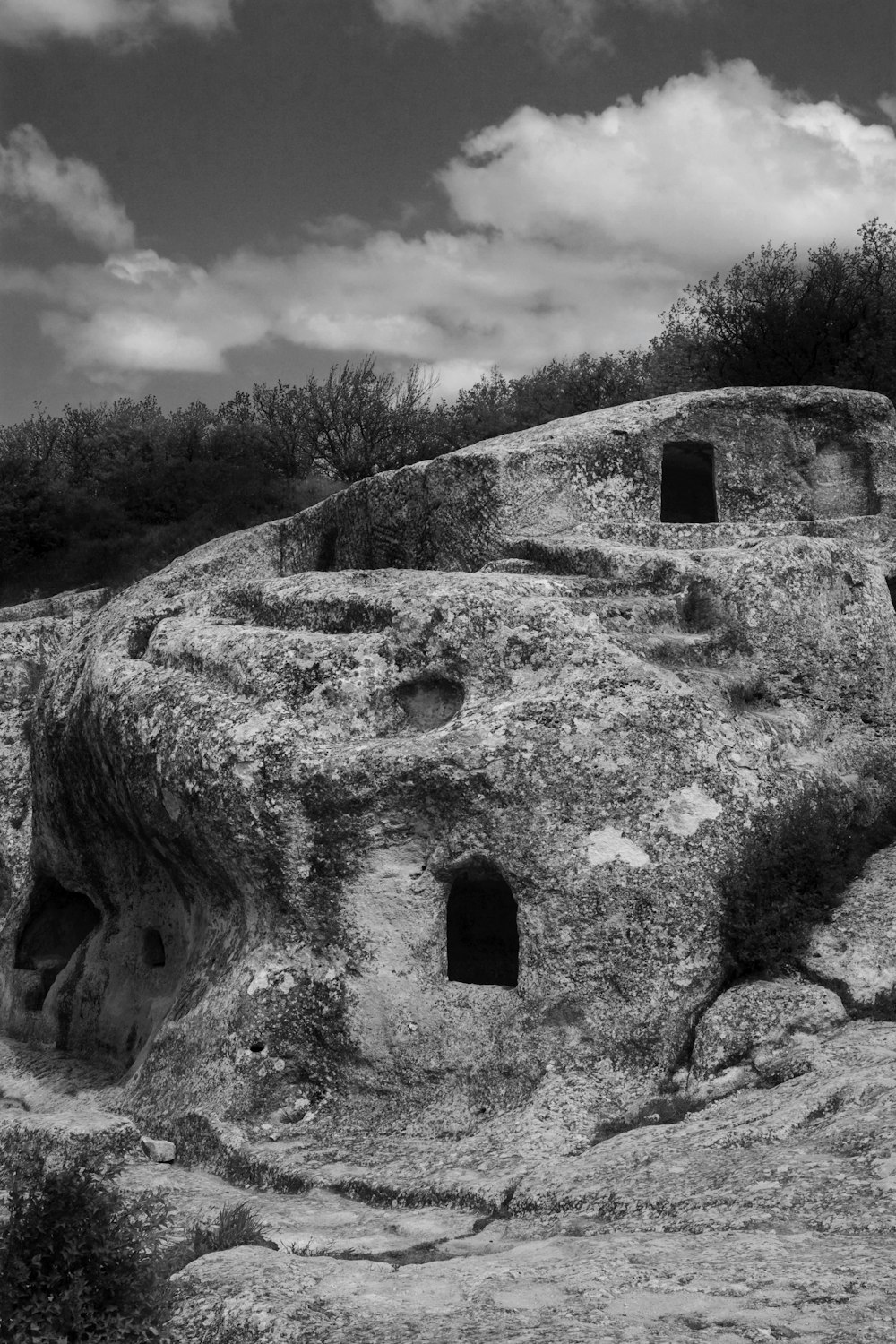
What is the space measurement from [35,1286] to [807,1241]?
4053 mm

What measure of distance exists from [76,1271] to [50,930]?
1098cm

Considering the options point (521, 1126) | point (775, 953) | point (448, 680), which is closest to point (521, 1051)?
point (521, 1126)

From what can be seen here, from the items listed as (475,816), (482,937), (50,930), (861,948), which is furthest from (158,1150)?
(50,930)

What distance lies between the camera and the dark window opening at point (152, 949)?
1538 centimetres

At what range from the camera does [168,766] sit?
42.4 feet

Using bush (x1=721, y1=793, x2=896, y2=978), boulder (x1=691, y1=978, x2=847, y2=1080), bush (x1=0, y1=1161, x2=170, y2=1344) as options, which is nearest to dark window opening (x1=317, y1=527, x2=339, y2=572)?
bush (x1=721, y1=793, x2=896, y2=978)

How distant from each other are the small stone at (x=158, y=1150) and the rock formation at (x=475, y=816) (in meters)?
0.49

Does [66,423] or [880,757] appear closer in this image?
[880,757]

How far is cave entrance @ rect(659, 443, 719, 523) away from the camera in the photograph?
19031 mm

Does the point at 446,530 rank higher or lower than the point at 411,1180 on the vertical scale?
higher

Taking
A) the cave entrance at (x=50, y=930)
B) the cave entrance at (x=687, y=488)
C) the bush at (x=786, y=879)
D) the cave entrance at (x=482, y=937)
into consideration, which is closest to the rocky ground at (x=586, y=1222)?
the bush at (x=786, y=879)

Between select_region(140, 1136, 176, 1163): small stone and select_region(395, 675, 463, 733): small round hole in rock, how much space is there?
418cm

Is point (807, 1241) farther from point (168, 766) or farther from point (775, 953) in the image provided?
point (168, 766)

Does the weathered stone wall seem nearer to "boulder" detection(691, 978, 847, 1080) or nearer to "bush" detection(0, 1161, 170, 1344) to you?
"boulder" detection(691, 978, 847, 1080)
